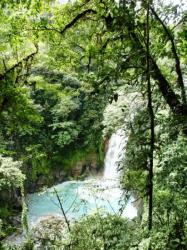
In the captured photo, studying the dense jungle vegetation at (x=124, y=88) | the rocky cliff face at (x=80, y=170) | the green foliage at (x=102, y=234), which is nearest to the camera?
the dense jungle vegetation at (x=124, y=88)

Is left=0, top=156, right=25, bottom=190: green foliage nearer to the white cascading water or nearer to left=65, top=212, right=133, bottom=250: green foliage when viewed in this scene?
left=65, top=212, right=133, bottom=250: green foliage

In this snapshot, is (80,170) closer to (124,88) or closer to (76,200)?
(76,200)

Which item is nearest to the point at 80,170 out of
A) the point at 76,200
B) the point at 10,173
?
the point at 76,200

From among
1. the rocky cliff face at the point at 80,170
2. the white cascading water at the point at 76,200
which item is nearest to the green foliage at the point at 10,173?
the white cascading water at the point at 76,200

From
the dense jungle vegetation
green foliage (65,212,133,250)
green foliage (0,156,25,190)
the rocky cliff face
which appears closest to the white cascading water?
the rocky cliff face

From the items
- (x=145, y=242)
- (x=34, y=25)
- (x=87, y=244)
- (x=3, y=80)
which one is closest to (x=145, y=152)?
(x=145, y=242)

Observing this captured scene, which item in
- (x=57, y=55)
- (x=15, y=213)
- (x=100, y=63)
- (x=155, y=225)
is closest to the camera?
(x=100, y=63)

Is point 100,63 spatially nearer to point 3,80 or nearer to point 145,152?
point 145,152

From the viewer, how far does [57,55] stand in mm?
7449

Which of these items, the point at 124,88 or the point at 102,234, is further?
the point at 102,234

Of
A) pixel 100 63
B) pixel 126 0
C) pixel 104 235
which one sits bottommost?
pixel 104 235

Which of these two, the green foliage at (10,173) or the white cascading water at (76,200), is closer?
the green foliage at (10,173)

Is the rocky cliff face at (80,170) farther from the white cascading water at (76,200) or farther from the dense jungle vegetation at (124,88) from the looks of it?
the dense jungle vegetation at (124,88)

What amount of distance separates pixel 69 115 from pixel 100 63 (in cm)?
1876
